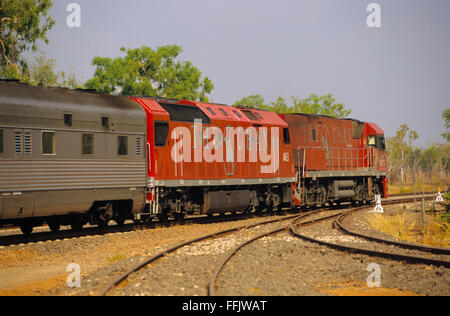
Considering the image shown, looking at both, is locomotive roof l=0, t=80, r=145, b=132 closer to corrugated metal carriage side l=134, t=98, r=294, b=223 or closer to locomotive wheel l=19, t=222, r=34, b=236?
corrugated metal carriage side l=134, t=98, r=294, b=223

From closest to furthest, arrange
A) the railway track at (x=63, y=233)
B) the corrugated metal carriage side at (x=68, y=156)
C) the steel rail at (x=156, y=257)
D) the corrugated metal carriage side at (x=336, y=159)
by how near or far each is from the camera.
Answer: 1. the steel rail at (x=156, y=257)
2. the corrugated metal carriage side at (x=68, y=156)
3. the railway track at (x=63, y=233)
4. the corrugated metal carriage side at (x=336, y=159)

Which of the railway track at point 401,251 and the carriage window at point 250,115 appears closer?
the railway track at point 401,251

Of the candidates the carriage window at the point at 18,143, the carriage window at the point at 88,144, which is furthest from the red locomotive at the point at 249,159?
the carriage window at the point at 18,143

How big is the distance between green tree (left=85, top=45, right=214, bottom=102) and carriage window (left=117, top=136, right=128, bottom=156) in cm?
3285

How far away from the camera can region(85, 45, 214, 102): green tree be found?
49094 millimetres

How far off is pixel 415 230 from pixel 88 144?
11085mm

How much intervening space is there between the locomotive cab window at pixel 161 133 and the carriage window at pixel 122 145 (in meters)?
1.28

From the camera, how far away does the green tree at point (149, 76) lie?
161 ft

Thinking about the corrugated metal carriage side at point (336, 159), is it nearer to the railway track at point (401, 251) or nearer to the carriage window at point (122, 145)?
the railway track at point (401, 251)

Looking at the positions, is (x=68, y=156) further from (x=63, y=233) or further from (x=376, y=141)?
(x=376, y=141)

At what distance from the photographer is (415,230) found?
55.8ft

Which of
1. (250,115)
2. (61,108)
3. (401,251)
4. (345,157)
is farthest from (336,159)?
(61,108)
